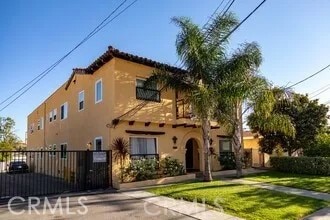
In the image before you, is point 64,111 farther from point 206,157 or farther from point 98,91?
point 206,157

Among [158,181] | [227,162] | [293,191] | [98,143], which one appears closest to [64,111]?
[98,143]

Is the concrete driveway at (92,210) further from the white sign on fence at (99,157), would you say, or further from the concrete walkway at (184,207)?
the white sign on fence at (99,157)

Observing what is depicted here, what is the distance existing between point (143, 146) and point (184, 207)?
6.70m

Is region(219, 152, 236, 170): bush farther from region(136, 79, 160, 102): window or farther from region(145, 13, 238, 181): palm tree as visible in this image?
region(136, 79, 160, 102): window

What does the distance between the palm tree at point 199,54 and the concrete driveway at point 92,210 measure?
5.72m

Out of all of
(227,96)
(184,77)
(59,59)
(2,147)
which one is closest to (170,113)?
(184,77)

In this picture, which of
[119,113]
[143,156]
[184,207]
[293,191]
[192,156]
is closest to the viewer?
[184,207]

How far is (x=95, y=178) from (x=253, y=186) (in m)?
7.54

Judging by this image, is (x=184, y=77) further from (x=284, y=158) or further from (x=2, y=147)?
(x=2, y=147)

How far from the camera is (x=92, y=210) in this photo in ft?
32.3

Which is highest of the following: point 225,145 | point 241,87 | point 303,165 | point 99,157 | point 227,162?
point 241,87

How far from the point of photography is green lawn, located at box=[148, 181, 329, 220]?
30.1ft

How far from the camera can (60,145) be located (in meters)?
24.3

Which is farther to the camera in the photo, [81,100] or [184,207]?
[81,100]
